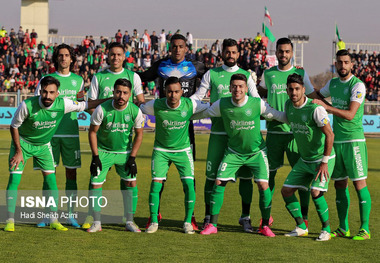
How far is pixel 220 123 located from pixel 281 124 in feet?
2.71

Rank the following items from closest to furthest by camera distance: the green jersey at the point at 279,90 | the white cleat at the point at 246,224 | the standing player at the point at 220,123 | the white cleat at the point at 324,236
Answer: the white cleat at the point at 324,236
the white cleat at the point at 246,224
the standing player at the point at 220,123
the green jersey at the point at 279,90

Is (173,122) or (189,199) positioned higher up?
(173,122)

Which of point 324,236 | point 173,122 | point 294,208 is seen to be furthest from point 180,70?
point 324,236

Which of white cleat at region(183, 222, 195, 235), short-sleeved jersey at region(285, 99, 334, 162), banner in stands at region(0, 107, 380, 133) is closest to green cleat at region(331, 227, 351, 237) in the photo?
short-sleeved jersey at region(285, 99, 334, 162)

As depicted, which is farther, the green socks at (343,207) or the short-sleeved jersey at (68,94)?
the short-sleeved jersey at (68,94)

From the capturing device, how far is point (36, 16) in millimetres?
41688

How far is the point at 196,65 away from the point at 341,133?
7.68ft

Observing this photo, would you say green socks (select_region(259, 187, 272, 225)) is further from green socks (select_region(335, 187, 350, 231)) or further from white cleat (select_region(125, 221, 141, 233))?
white cleat (select_region(125, 221, 141, 233))

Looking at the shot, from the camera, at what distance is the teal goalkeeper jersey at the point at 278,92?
321 inches

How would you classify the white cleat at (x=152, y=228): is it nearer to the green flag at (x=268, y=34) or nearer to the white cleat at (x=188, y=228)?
the white cleat at (x=188, y=228)

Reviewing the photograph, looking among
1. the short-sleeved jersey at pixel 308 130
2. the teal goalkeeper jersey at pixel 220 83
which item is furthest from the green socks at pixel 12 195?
the short-sleeved jersey at pixel 308 130

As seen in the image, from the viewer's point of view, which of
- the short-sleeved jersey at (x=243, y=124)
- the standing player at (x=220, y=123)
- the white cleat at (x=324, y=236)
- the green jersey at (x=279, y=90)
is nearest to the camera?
the white cleat at (x=324, y=236)

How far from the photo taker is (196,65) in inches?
346

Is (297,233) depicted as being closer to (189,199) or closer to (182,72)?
(189,199)
